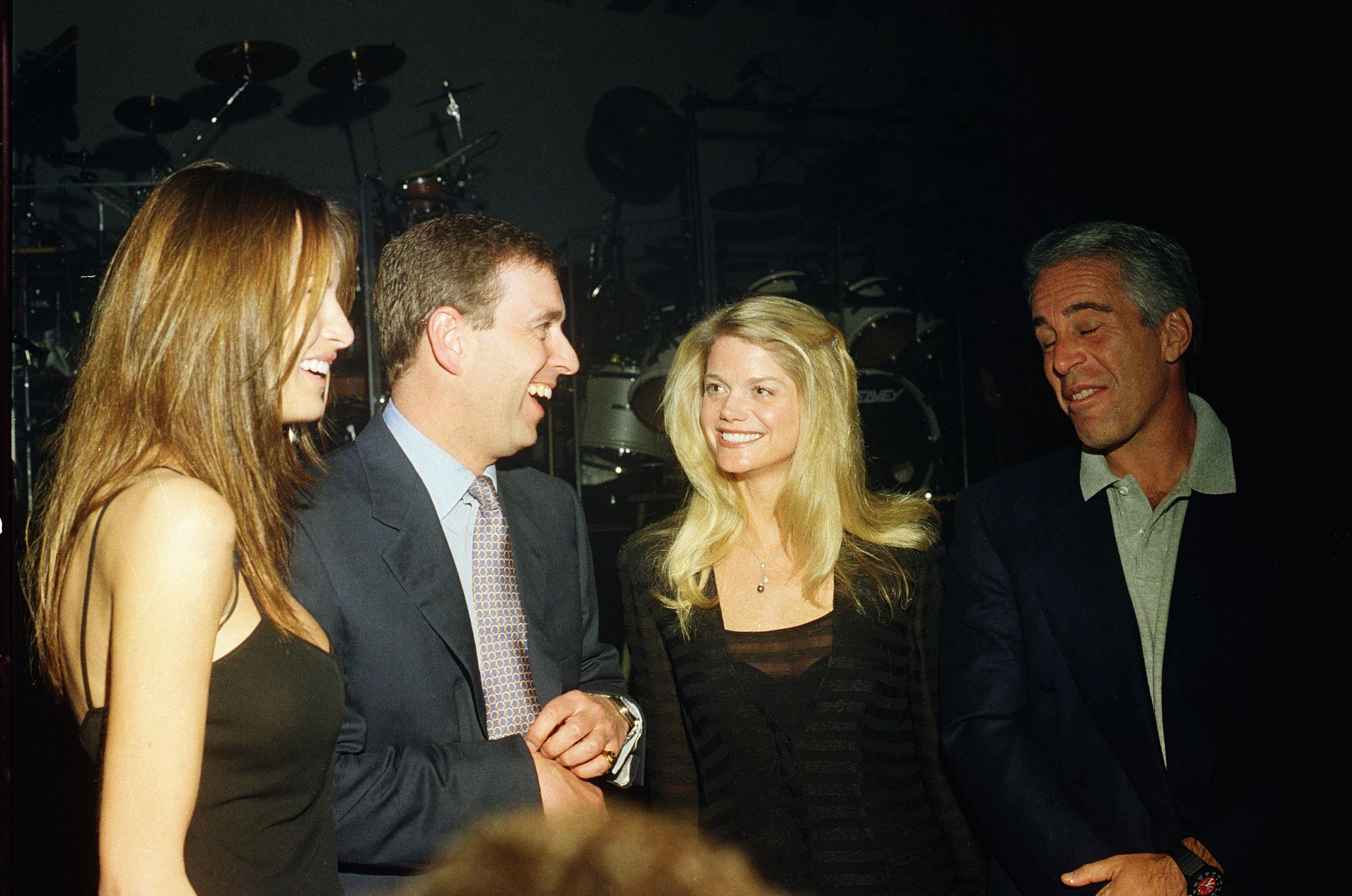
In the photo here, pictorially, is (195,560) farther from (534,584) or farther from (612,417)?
(612,417)

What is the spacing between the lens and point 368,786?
1613 millimetres

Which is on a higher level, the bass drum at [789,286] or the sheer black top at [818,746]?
the bass drum at [789,286]

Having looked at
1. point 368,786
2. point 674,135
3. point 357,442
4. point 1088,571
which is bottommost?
point 368,786

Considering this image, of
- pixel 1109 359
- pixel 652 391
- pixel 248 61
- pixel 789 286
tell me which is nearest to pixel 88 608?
pixel 1109 359

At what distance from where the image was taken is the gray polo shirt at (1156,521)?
1826 millimetres

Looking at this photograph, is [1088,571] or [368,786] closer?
[368,786]

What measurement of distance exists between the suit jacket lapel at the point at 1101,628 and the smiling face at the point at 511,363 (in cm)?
115

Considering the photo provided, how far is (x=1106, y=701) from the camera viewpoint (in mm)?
1789

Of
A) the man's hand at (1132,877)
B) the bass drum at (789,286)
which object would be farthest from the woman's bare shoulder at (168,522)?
the bass drum at (789,286)

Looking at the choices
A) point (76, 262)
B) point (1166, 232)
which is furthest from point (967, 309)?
point (76, 262)

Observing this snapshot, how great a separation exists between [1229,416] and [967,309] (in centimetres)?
464

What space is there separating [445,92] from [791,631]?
20.1 feet

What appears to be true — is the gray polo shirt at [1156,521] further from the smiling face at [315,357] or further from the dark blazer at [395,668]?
the smiling face at [315,357]

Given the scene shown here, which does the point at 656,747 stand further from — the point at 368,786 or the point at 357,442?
the point at 357,442
